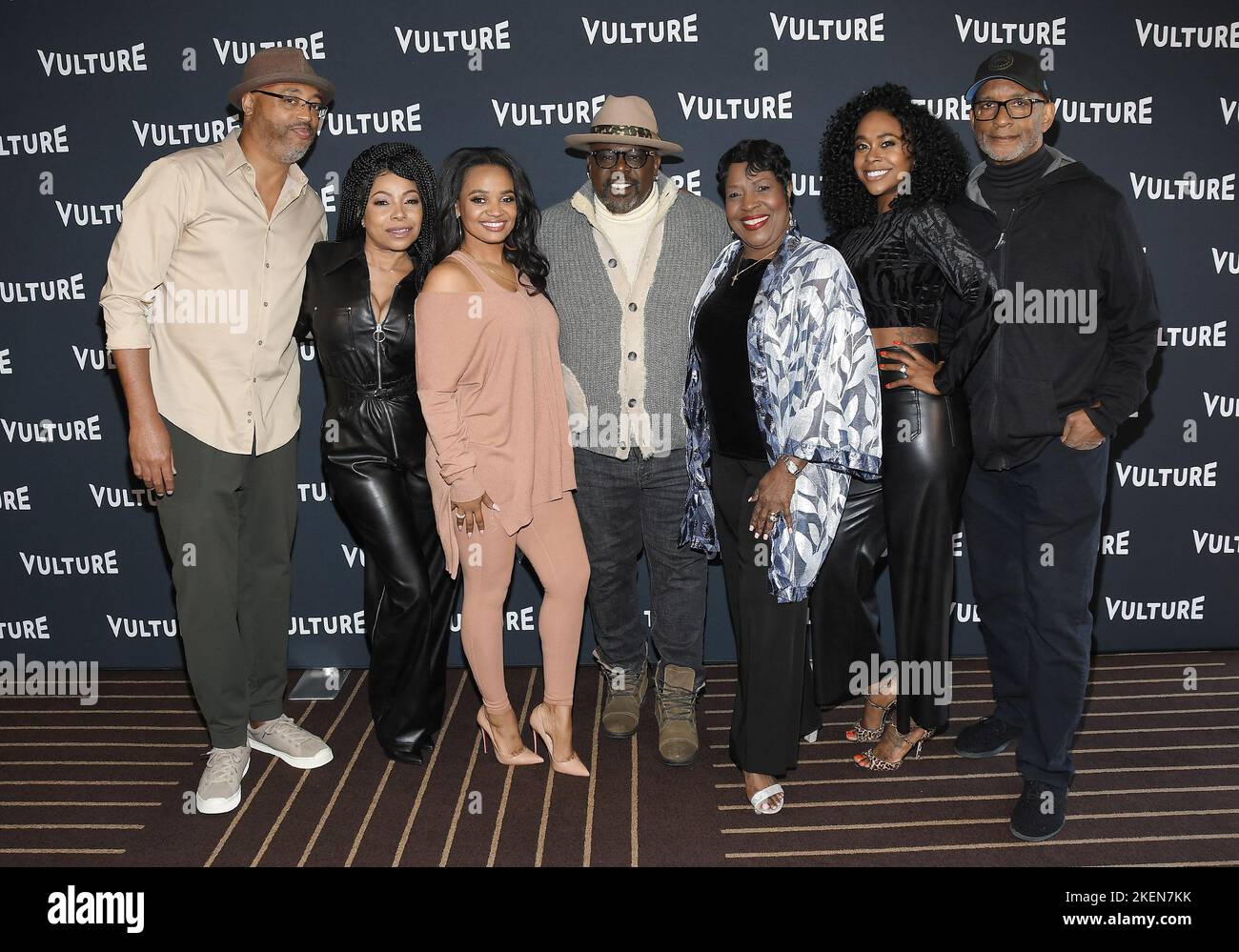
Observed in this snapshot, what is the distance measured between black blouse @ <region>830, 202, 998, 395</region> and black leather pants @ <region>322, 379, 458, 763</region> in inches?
60.3

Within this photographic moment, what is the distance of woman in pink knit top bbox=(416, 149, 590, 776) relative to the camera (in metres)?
3.04

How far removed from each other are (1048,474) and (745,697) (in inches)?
44.9

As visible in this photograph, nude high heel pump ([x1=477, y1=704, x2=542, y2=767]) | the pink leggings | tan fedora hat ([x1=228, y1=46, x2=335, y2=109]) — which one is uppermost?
tan fedora hat ([x1=228, y1=46, x2=335, y2=109])

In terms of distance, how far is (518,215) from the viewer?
3.21 meters

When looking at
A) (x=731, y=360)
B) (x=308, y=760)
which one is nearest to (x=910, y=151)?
(x=731, y=360)

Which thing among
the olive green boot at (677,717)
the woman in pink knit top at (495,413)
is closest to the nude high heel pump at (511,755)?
the woman in pink knit top at (495,413)

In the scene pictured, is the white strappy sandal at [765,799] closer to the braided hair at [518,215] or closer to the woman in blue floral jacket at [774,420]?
the woman in blue floral jacket at [774,420]

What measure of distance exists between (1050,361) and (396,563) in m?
2.16

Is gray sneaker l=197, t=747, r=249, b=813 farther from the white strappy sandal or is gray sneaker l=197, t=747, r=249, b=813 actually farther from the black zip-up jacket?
the black zip-up jacket

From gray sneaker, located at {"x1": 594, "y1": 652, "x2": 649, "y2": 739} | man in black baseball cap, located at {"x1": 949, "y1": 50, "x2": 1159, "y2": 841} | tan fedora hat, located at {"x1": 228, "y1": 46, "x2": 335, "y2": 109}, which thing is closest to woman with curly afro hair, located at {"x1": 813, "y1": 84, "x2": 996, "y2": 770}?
man in black baseball cap, located at {"x1": 949, "y1": 50, "x2": 1159, "y2": 841}

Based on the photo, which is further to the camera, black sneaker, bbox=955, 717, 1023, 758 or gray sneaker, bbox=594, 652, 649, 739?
gray sneaker, bbox=594, 652, 649, 739

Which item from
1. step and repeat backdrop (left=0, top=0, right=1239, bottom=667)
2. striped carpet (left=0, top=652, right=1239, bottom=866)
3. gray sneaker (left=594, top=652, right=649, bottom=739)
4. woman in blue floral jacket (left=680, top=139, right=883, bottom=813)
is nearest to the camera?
woman in blue floral jacket (left=680, top=139, right=883, bottom=813)

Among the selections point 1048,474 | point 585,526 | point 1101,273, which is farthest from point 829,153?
point 585,526

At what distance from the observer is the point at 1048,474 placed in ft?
9.87
